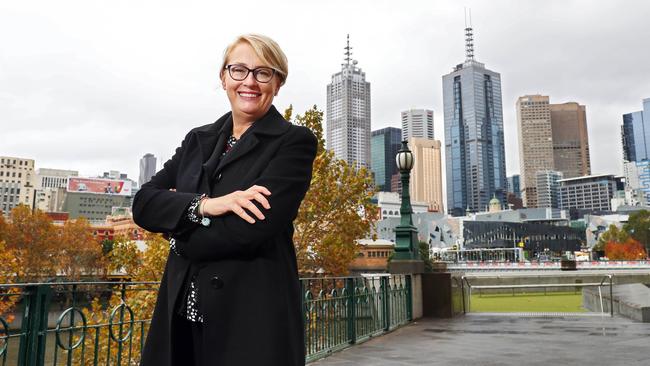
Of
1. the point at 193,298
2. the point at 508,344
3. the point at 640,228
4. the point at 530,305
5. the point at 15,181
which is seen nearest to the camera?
the point at 193,298

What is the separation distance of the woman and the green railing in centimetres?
153

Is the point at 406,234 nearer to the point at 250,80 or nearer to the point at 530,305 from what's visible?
the point at 250,80

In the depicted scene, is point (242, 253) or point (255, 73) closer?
point (242, 253)

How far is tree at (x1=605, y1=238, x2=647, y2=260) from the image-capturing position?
87.4m

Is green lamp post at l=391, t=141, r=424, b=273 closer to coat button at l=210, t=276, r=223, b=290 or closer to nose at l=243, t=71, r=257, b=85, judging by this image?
nose at l=243, t=71, r=257, b=85

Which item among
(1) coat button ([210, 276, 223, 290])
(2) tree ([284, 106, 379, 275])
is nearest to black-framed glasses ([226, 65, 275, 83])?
(1) coat button ([210, 276, 223, 290])

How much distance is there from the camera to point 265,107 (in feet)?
6.78

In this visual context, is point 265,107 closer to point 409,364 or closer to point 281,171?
point 281,171

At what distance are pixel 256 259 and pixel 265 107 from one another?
0.63 metres

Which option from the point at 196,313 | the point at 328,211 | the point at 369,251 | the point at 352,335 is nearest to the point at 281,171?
the point at 196,313

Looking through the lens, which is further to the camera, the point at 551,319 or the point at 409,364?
the point at 551,319

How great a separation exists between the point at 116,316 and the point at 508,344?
573 centimetres

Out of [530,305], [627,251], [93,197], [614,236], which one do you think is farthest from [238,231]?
[93,197]

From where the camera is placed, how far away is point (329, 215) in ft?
61.4
